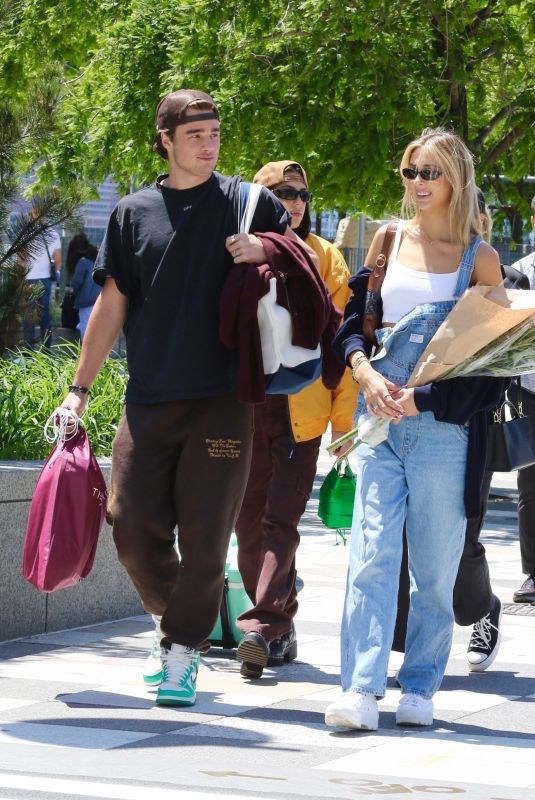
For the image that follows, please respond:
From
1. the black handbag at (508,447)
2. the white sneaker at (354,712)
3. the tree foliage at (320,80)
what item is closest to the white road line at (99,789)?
the white sneaker at (354,712)

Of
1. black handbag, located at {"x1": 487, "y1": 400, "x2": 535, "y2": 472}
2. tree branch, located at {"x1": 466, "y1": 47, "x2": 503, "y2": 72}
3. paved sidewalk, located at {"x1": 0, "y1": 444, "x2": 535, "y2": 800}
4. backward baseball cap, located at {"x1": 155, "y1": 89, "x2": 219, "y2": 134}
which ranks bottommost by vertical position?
paved sidewalk, located at {"x1": 0, "y1": 444, "x2": 535, "y2": 800}

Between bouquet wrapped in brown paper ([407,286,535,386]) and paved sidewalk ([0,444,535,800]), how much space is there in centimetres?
116

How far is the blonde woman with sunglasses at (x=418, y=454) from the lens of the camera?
207 inches

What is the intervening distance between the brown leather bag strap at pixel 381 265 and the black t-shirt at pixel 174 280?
433mm

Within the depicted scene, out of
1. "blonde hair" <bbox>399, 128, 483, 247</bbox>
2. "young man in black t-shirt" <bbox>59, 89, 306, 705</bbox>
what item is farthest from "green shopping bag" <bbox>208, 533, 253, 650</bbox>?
"blonde hair" <bbox>399, 128, 483, 247</bbox>

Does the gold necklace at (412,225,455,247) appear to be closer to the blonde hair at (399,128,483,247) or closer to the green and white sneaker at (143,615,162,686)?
the blonde hair at (399,128,483,247)

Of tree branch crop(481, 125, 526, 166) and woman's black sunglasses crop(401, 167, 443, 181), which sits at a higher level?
tree branch crop(481, 125, 526, 166)

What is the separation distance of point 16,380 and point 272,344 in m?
3.38

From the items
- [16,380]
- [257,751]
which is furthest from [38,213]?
[257,751]

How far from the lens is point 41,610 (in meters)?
6.94

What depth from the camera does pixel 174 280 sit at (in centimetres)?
546

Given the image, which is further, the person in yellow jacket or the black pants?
the black pants

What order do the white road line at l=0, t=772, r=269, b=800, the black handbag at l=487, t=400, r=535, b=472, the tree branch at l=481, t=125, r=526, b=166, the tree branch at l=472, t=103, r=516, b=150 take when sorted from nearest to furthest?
the white road line at l=0, t=772, r=269, b=800, the black handbag at l=487, t=400, r=535, b=472, the tree branch at l=472, t=103, r=516, b=150, the tree branch at l=481, t=125, r=526, b=166

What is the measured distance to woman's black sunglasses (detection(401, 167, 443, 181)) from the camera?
213 inches
